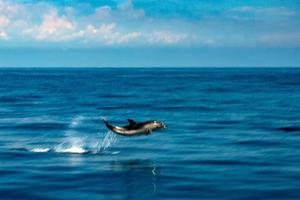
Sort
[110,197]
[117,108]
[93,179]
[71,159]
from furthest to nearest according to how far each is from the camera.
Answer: [117,108]
[71,159]
[93,179]
[110,197]

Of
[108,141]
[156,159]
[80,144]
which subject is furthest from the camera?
[108,141]

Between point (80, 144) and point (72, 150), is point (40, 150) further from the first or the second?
point (80, 144)

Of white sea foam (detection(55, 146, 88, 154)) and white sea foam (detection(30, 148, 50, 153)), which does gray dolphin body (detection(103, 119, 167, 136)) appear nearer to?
white sea foam (detection(55, 146, 88, 154))

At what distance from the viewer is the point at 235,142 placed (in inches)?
1270

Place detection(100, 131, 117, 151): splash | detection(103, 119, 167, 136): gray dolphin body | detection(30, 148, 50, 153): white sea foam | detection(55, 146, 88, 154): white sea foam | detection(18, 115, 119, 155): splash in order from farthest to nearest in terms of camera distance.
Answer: detection(100, 131, 117, 151): splash < detection(18, 115, 119, 155): splash < detection(55, 146, 88, 154): white sea foam < detection(30, 148, 50, 153): white sea foam < detection(103, 119, 167, 136): gray dolphin body

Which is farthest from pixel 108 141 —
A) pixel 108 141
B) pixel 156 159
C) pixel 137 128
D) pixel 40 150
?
pixel 137 128

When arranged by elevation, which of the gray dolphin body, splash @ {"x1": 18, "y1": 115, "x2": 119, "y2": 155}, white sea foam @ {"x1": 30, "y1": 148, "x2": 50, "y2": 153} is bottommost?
splash @ {"x1": 18, "y1": 115, "x2": 119, "y2": 155}

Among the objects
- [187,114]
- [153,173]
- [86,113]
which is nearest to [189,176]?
[153,173]

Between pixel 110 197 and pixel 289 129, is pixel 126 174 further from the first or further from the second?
pixel 289 129

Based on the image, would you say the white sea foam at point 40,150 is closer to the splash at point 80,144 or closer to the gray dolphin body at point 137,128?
the splash at point 80,144

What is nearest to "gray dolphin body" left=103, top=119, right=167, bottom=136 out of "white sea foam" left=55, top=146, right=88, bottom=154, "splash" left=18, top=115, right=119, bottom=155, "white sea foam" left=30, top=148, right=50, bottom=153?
"splash" left=18, top=115, right=119, bottom=155

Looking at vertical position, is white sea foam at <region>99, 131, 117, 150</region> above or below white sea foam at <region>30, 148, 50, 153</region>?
below

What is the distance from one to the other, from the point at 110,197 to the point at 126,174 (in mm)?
3825

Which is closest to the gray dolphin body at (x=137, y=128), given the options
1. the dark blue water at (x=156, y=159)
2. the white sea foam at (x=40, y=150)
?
the dark blue water at (x=156, y=159)
